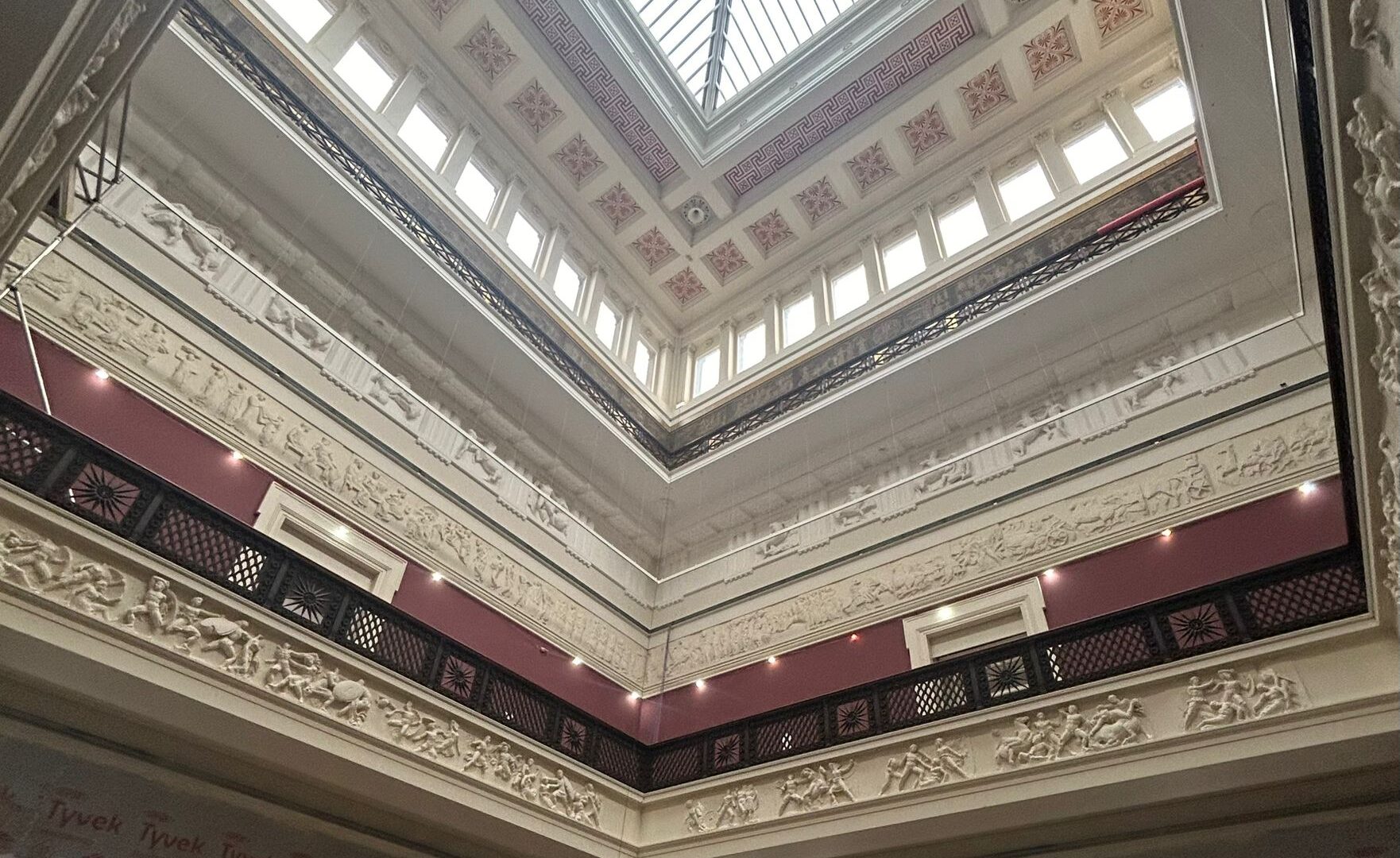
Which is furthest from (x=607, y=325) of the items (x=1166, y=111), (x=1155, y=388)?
(x=1166, y=111)

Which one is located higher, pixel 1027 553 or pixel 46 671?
pixel 1027 553

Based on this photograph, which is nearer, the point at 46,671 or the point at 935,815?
the point at 46,671

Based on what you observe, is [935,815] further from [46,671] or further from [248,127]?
[248,127]

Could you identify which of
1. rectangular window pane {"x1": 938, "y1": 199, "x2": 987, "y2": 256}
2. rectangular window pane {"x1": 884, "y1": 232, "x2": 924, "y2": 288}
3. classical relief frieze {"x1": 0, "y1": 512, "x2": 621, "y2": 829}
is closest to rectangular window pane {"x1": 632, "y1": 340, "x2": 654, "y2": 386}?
rectangular window pane {"x1": 884, "y1": 232, "x2": 924, "y2": 288}

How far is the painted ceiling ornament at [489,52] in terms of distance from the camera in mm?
9891

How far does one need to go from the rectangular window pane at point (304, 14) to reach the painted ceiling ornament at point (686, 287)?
5831 mm

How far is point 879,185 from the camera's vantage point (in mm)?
11078

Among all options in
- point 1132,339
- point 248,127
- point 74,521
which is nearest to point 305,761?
point 74,521

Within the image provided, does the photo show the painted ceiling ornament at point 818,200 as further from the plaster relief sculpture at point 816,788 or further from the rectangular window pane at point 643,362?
the plaster relief sculpture at point 816,788

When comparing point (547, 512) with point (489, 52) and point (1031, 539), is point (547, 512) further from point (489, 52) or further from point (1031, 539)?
point (489, 52)

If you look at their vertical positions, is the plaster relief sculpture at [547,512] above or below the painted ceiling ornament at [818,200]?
below

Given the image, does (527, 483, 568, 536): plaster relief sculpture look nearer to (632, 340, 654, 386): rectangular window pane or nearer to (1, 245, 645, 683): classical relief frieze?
(1, 245, 645, 683): classical relief frieze

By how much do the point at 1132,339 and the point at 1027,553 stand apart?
2753 millimetres

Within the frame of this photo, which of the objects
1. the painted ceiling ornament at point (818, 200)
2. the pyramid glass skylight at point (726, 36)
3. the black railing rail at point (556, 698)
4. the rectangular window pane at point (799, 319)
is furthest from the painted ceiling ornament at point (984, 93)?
the black railing rail at point (556, 698)
